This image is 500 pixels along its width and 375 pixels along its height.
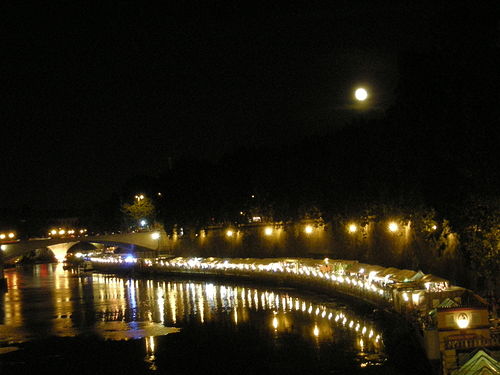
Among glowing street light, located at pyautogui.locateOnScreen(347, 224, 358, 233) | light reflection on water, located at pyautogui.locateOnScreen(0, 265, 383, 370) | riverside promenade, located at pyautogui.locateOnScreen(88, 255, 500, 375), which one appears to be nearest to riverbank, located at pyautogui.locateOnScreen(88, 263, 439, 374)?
riverside promenade, located at pyautogui.locateOnScreen(88, 255, 500, 375)

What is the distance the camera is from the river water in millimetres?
26359

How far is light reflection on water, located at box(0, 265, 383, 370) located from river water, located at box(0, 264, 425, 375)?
0.06 metres

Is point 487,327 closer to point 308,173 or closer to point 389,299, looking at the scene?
point 389,299

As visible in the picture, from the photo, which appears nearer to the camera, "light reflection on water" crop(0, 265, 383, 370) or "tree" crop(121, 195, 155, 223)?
"light reflection on water" crop(0, 265, 383, 370)

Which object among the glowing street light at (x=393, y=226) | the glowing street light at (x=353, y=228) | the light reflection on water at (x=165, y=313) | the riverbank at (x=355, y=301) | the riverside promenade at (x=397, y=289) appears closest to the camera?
the riverside promenade at (x=397, y=289)

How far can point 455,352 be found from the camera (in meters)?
18.3

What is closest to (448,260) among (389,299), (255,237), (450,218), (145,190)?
(389,299)

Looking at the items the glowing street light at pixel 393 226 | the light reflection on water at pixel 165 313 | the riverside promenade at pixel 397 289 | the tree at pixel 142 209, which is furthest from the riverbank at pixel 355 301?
the tree at pixel 142 209

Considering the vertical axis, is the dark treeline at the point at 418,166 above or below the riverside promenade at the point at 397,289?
above

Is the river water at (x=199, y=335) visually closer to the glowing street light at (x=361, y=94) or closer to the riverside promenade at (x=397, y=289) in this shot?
the riverside promenade at (x=397, y=289)

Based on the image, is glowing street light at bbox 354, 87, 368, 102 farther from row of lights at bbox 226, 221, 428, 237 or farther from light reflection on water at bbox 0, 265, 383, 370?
row of lights at bbox 226, 221, 428, 237

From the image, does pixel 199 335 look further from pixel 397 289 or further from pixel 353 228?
pixel 353 228

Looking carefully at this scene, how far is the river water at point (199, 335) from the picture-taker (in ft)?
86.5

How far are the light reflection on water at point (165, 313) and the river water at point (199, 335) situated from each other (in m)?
0.06
